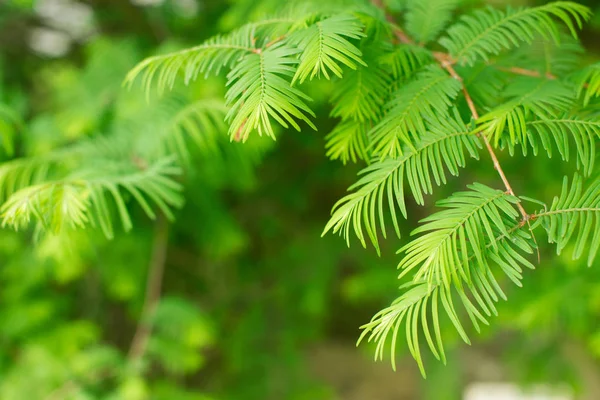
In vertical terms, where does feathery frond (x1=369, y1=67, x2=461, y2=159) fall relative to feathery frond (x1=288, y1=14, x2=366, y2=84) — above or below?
below

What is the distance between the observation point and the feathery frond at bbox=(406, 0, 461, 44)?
2.69ft

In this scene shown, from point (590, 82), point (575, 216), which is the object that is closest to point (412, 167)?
point (575, 216)

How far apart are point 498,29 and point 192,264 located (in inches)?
73.4

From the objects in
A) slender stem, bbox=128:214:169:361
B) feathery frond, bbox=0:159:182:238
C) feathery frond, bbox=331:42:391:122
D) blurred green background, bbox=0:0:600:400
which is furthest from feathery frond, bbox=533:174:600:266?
slender stem, bbox=128:214:169:361

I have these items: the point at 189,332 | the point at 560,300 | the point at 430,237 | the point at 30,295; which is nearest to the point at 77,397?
the point at 189,332

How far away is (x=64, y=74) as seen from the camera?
1.74m

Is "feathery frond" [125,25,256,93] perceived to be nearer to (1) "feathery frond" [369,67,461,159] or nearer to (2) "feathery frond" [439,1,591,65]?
(1) "feathery frond" [369,67,461,159]

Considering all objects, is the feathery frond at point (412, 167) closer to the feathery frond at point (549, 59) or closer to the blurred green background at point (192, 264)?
the feathery frond at point (549, 59)

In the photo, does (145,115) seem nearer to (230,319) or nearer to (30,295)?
(30,295)

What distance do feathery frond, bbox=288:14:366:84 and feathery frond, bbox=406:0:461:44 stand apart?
8.2 inches

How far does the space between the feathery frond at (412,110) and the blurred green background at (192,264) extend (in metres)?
0.55

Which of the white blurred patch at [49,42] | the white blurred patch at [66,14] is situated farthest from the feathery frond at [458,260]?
the white blurred patch at [49,42]

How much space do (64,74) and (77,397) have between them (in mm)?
1098

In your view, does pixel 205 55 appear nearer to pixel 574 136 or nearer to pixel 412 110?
pixel 412 110
